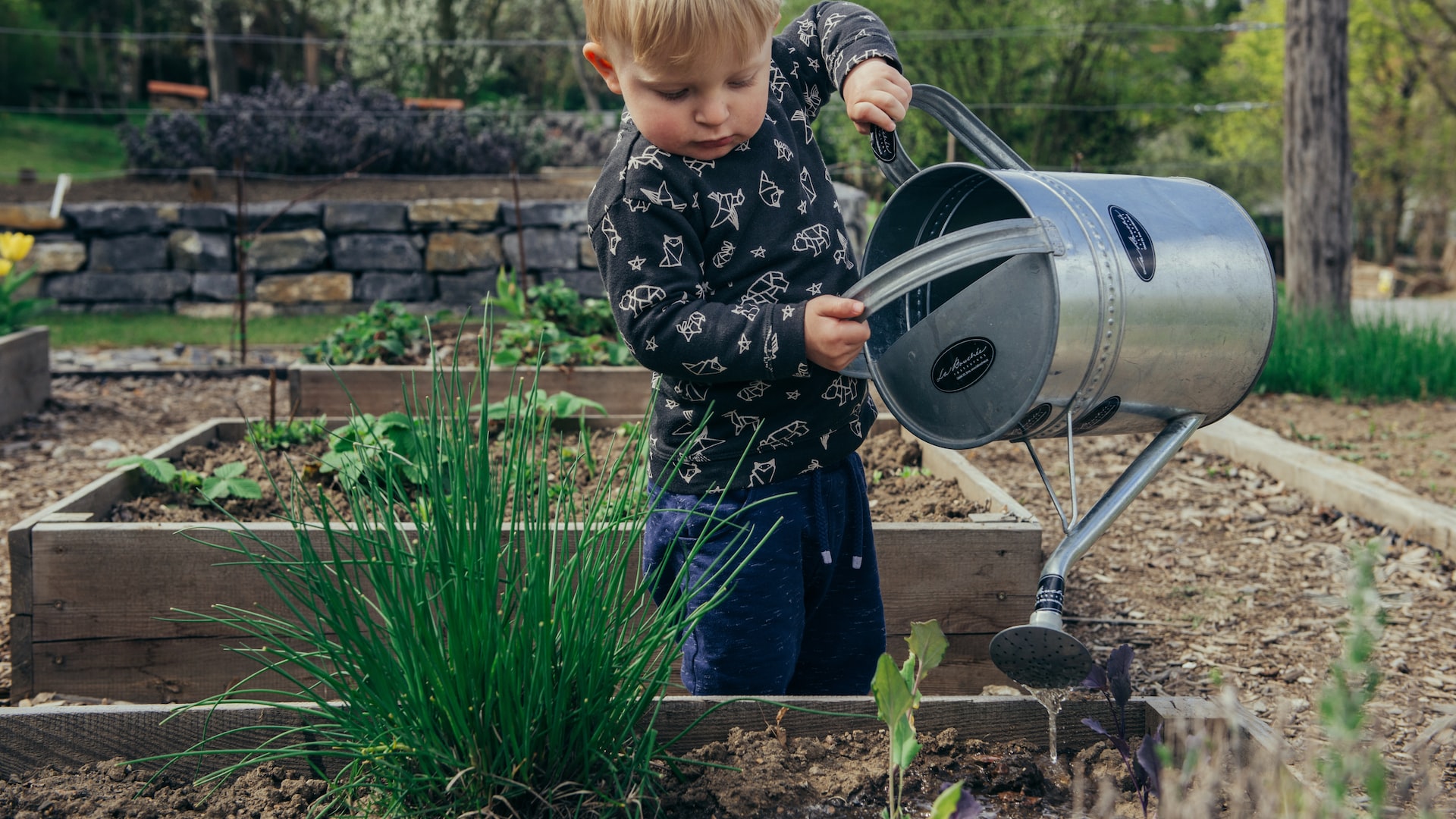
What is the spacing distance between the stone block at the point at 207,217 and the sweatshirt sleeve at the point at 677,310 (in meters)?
7.32

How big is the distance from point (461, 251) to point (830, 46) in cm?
661

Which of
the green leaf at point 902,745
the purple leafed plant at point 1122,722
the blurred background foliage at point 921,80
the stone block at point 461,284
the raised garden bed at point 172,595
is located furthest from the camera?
the blurred background foliage at point 921,80

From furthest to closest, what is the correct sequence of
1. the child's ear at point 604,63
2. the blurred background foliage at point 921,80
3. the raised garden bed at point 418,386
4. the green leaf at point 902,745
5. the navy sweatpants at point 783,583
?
the blurred background foliage at point 921,80
the raised garden bed at point 418,386
the navy sweatpants at point 783,583
the child's ear at point 604,63
the green leaf at point 902,745

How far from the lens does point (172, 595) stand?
2072 millimetres

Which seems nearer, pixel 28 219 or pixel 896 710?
pixel 896 710

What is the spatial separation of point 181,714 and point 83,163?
15.6 metres

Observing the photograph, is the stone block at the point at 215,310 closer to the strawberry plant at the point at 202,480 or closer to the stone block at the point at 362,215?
the stone block at the point at 362,215

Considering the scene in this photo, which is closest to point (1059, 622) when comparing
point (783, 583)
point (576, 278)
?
point (783, 583)

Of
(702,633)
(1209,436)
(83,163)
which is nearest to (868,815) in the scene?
(702,633)

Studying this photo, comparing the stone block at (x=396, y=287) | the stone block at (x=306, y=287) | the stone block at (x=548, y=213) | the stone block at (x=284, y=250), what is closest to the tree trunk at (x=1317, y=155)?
the stone block at (x=548, y=213)

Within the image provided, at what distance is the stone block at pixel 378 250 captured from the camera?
790 cm

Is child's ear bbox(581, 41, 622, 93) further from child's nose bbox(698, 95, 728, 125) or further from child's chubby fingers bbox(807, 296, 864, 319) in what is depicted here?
child's chubby fingers bbox(807, 296, 864, 319)

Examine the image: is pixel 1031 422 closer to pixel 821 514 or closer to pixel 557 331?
pixel 821 514

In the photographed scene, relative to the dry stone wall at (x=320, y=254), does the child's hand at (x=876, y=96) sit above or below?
above
